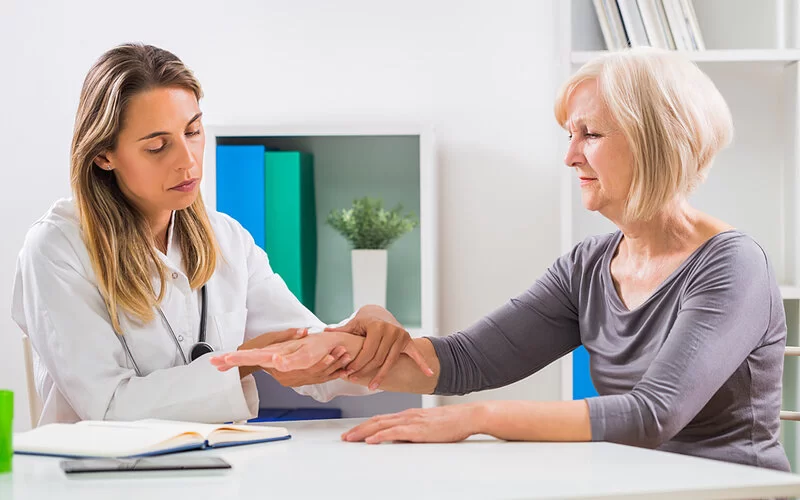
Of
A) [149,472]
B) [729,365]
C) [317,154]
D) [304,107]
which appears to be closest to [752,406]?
[729,365]

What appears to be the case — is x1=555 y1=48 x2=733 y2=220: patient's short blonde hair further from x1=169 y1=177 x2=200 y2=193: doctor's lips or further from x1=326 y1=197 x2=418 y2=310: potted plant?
x1=326 y1=197 x2=418 y2=310: potted plant

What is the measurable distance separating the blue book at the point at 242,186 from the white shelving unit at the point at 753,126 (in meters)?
0.97

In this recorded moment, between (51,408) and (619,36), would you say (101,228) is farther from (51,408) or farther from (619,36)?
(619,36)

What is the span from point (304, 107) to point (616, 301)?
1712 mm

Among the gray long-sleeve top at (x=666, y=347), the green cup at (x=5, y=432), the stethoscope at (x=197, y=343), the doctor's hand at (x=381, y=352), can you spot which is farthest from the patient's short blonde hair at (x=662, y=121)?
the green cup at (x=5, y=432)

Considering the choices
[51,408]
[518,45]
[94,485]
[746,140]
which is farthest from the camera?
[518,45]

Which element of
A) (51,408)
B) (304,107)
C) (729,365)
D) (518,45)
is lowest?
(51,408)

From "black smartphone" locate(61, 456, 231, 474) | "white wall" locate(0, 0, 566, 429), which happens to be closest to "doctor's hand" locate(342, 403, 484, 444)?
"black smartphone" locate(61, 456, 231, 474)

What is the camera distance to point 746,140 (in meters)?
2.79

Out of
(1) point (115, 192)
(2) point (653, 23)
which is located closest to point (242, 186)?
(1) point (115, 192)

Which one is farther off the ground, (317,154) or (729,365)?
(317,154)

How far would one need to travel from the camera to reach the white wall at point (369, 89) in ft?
9.77

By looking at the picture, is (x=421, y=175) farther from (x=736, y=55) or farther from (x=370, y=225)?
(x=736, y=55)

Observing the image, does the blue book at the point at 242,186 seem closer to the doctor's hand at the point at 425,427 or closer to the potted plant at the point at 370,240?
the potted plant at the point at 370,240
